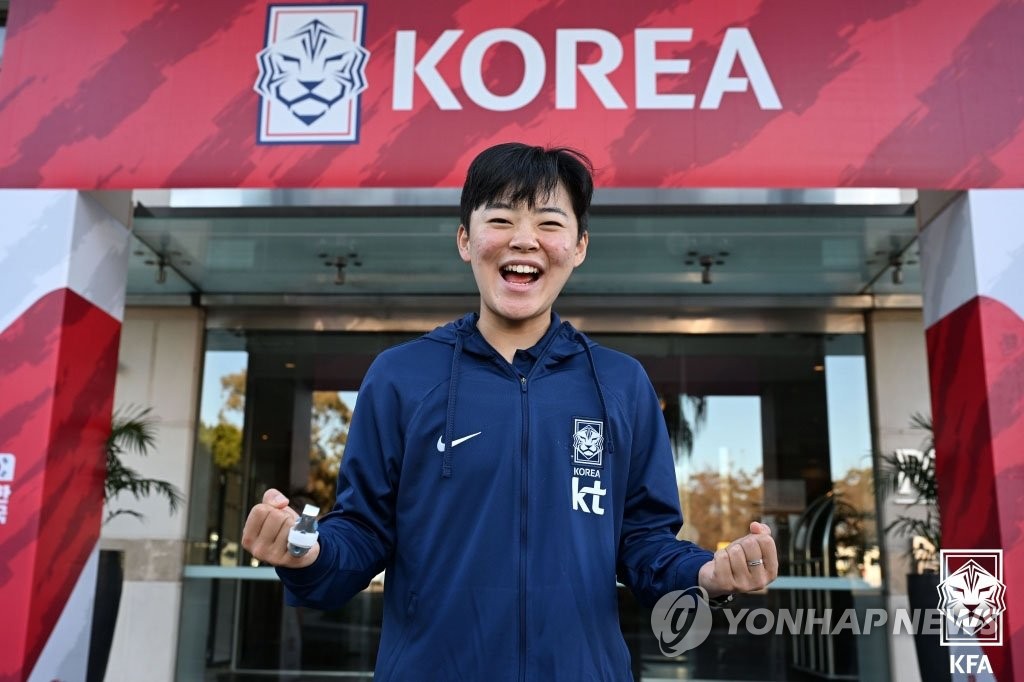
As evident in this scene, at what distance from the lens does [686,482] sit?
8227mm

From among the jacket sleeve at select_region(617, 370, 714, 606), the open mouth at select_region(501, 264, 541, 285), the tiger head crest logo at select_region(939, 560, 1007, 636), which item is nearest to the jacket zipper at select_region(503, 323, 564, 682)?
the open mouth at select_region(501, 264, 541, 285)

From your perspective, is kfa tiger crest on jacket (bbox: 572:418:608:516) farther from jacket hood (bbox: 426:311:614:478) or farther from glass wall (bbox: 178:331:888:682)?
glass wall (bbox: 178:331:888:682)

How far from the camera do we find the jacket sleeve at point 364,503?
163 cm

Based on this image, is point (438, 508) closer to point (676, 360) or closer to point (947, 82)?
point (947, 82)

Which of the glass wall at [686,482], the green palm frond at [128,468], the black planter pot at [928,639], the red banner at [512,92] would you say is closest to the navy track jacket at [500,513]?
the red banner at [512,92]

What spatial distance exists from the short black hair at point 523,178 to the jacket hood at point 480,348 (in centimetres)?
22

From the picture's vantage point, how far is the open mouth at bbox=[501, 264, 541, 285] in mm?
1857

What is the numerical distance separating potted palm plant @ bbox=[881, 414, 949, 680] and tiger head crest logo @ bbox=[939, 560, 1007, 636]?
0.93 metres

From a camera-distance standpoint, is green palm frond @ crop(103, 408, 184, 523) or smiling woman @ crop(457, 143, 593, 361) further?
Answer: green palm frond @ crop(103, 408, 184, 523)

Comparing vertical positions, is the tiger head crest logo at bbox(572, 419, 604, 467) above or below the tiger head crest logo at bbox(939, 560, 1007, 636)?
above

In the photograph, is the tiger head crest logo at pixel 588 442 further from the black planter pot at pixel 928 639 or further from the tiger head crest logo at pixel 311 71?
the black planter pot at pixel 928 639

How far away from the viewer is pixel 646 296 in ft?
27.2

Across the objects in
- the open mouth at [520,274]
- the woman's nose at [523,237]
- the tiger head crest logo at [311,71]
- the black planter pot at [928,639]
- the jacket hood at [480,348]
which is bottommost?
the black planter pot at [928,639]

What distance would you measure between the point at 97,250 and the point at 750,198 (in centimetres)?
357
